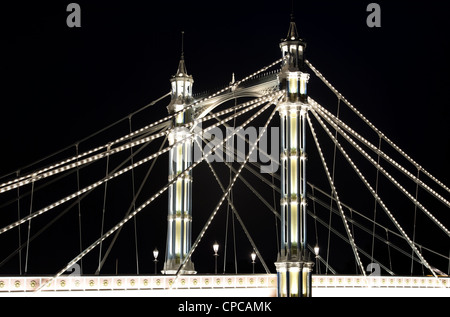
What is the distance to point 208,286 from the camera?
3406 cm

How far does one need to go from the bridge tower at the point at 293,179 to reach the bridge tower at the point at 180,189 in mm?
4615

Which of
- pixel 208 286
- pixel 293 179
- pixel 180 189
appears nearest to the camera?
pixel 208 286

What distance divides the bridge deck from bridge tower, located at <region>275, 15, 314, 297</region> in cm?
98

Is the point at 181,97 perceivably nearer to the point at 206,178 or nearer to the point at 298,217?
the point at 298,217

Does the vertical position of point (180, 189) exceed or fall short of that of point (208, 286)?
it exceeds it

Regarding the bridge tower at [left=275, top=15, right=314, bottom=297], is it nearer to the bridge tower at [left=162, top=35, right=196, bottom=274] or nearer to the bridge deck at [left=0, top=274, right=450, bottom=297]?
the bridge deck at [left=0, top=274, right=450, bottom=297]

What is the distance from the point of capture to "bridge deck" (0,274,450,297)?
103ft

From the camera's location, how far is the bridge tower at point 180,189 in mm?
38438

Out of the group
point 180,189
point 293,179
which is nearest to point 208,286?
point 293,179

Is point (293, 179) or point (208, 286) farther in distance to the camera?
point (293, 179)

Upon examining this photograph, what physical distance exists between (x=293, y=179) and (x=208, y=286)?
454cm

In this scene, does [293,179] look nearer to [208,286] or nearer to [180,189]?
[208,286]

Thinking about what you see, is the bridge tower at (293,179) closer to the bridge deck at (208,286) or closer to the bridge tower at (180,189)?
the bridge deck at (208,286)

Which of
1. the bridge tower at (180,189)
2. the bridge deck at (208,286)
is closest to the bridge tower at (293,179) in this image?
the bridge deck at (208,286)
